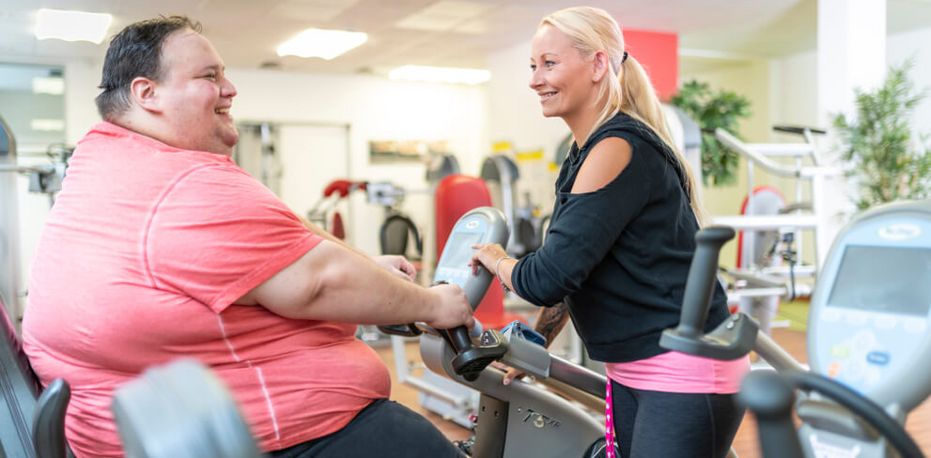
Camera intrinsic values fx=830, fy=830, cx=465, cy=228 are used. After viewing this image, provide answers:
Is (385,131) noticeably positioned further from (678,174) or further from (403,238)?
(678,174)

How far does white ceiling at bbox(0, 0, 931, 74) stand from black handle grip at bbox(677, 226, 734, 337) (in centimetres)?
614

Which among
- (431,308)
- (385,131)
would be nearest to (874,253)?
(431,308)

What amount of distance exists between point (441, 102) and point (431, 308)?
10327mm

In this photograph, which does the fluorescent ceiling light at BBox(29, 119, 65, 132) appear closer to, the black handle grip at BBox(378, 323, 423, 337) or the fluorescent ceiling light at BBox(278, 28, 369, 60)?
the fluorescent ceiling light at BBox(278, 28, 369, 60)

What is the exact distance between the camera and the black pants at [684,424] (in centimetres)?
135

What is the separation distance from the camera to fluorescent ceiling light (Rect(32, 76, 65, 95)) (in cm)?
929

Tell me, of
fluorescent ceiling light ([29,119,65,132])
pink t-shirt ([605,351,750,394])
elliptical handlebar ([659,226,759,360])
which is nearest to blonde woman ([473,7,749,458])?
pink t-shirt ([605,351,750,394])

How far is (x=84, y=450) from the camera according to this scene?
1.29 metres

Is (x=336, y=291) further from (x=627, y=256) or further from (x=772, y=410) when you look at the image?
(x=772, y=410)

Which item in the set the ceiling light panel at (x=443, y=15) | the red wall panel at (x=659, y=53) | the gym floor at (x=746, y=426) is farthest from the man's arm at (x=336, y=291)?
the red wall panel at (x=659, y=53)

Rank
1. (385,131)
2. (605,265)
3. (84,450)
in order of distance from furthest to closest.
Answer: (385,131) < (605,265) < (84,450)

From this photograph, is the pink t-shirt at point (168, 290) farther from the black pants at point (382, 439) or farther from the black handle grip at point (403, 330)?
the black handle grip at point (403, 330)

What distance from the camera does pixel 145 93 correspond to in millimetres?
1283

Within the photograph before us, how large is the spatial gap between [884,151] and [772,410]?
5.57m
